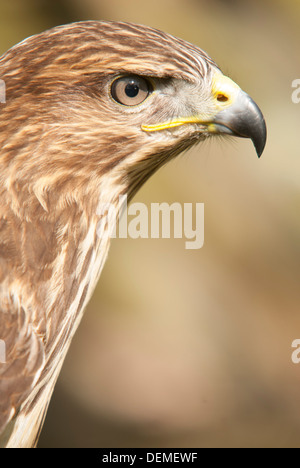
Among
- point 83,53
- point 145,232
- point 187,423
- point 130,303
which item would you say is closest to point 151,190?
point 145,232

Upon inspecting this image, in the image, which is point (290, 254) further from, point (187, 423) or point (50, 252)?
point (50, 252)

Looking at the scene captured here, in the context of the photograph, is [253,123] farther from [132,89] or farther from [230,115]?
[132,89]

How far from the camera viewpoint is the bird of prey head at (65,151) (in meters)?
1.78

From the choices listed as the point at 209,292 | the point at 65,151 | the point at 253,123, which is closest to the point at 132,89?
the point at 65,151

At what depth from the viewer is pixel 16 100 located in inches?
70.9

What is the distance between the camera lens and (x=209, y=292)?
443cm

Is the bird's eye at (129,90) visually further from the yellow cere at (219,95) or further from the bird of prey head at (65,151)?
the yellow cere at (219,95)

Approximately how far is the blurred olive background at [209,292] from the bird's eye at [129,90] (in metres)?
2.05

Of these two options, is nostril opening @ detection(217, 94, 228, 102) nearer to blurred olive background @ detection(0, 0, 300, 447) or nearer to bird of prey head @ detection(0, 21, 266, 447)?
bird of prey head @ detection(0, 21, 266, 447)

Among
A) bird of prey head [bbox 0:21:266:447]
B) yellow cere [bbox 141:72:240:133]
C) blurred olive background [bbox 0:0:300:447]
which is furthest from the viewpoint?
blurred olive background [bbox 0:0:300:447]

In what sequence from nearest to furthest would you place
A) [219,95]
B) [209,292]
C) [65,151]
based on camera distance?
[65,151] → [219,95] → [209,292]

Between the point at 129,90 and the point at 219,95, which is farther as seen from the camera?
the point at 219,95

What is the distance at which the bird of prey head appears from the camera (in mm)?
1784

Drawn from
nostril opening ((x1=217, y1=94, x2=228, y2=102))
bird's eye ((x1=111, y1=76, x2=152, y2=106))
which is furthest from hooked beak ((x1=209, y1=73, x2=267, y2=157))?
bird's eye ((x1=111, y1=76, x2=152, y2=106))
